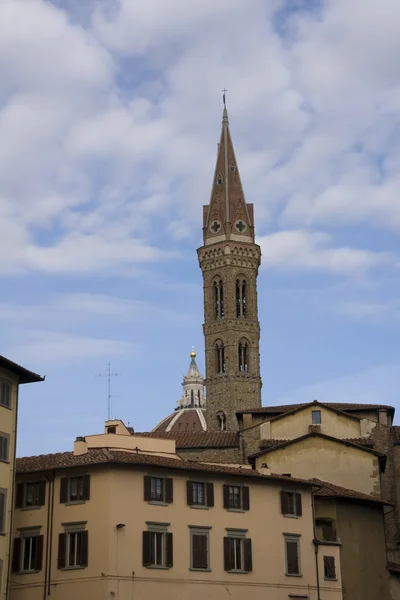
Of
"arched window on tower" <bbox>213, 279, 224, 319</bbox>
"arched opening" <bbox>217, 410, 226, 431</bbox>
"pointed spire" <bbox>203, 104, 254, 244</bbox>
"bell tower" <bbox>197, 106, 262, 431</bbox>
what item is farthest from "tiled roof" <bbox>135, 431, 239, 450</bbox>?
"pointed spire" <bbox>203, 104, 254, 244</bbox>

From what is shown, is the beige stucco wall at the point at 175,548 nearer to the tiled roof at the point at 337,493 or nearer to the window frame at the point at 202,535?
the window frame at the point at 202,535

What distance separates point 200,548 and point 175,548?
137 centimetres

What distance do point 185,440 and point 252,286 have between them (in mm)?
49838

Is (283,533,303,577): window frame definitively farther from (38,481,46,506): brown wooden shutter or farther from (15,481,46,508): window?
(15,481,46,508): window

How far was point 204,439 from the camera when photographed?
248ft

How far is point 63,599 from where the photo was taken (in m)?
45.9

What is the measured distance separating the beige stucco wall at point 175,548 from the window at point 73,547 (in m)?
0.26

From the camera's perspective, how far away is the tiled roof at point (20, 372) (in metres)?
46.5

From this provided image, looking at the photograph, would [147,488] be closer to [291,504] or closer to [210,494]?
[210,494]

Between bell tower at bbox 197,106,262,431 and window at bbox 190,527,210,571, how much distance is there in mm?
63417

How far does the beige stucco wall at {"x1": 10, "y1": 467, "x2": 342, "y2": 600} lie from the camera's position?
45.6 m

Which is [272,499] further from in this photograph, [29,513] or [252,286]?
[252,286]

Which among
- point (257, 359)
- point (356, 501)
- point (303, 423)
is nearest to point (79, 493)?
point (356, 501)

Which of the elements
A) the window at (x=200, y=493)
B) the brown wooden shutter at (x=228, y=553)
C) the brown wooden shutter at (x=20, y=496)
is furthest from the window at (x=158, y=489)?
the brown wooden shutter at (x=20, y=496)
